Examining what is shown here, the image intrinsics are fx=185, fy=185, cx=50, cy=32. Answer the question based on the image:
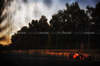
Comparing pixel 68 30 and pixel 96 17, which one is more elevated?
pixel 96 17

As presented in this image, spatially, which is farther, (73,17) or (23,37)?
(23,37)

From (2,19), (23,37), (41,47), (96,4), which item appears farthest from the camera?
(23,37)

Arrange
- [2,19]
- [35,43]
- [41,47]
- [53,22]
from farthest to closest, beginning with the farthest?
1. [53,22]
2. [35,43]
3. [41,47]
4. [2,19]

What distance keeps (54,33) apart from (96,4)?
24.2 meters

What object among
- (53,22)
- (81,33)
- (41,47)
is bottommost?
(41,47)

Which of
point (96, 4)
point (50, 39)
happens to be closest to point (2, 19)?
point (96, 4)

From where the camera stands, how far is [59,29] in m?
78.5

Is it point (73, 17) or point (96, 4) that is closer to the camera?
point (96, 4)

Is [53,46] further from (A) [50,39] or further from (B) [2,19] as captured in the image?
(B) [2,19]

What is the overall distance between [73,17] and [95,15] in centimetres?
1507

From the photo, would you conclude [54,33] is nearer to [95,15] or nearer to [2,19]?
[95,15]

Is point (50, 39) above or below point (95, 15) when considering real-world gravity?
below

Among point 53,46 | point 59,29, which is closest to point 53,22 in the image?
point 59,29

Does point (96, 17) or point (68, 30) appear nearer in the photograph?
point (96, 17)
